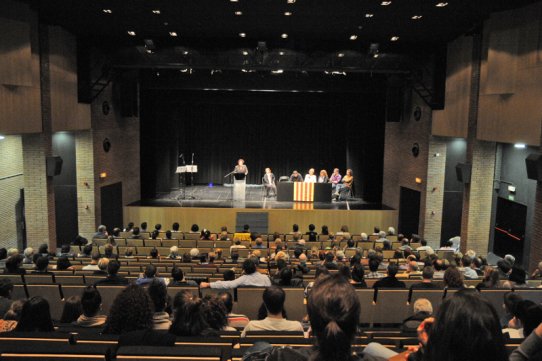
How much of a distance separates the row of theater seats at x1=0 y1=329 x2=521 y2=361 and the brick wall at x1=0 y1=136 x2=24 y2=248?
12.9m

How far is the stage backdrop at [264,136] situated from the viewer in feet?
68.4

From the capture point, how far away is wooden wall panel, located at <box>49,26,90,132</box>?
13477 mm

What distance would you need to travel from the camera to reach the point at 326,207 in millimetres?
17578

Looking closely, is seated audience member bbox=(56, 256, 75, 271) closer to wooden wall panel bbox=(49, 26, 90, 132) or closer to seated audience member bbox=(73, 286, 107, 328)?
seated audience member bbox=(73, 286, 107, 328)

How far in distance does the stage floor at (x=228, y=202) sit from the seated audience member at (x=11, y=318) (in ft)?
41.6

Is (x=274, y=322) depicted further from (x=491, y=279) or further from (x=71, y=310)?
(x=491, y=279)

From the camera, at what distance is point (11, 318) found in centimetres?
459

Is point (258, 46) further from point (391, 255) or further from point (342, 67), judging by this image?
point (391, 255)

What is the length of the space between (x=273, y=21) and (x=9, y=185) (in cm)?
1026

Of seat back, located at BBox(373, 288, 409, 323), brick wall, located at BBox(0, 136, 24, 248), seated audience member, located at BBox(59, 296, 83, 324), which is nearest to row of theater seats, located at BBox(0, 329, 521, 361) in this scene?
seated audience member, located at BBox(59, 296, 83, 324)

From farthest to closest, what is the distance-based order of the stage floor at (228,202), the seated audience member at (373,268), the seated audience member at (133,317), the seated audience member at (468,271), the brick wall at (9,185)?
the stage floor at (228,202), the brick wall at (9,185), the seated audience member at (468,271), the seated audience member at (373,268), the seated audience member at (133,317)

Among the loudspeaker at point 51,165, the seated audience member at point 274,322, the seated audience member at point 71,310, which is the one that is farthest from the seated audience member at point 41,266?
the loudspeaker at point 51,165

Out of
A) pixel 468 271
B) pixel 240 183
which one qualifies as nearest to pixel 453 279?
pixel 468 271

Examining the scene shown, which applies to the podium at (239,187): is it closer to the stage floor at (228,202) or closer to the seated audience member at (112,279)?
the stage floor at (228,202)
